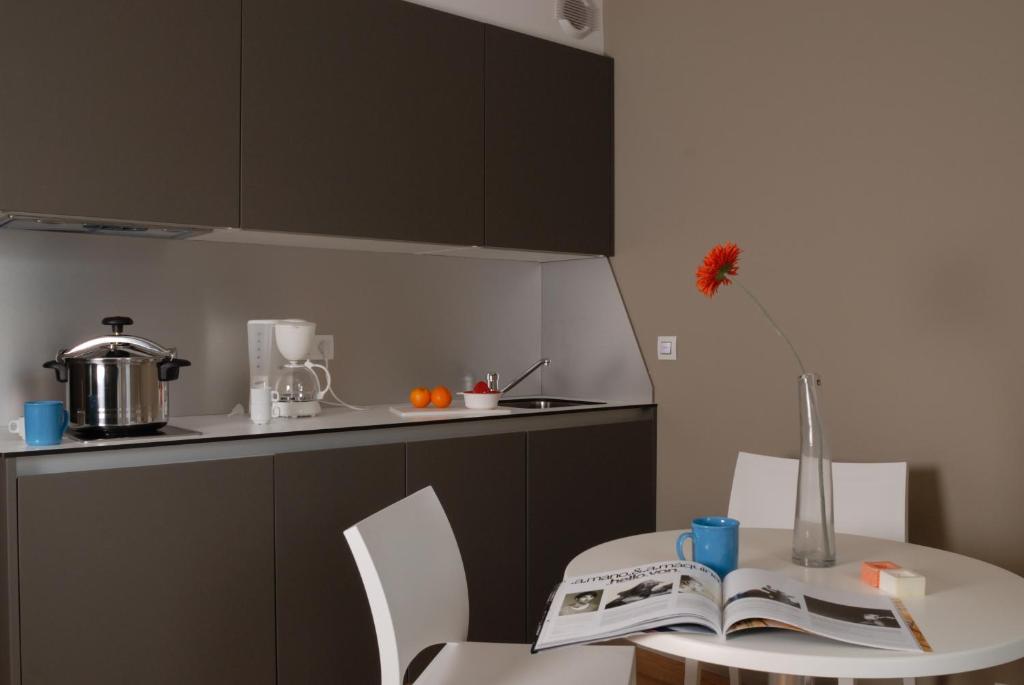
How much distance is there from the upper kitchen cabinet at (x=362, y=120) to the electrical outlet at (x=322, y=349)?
455 millimetres

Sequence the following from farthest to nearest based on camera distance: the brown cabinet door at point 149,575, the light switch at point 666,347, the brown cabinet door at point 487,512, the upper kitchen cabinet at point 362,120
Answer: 1. the light switch at point 666,347
2. the brown cabinet door at point 487,512
3. the upper kitchen cabinet at point 362,120
4. the brown cabinet door at point 149,575

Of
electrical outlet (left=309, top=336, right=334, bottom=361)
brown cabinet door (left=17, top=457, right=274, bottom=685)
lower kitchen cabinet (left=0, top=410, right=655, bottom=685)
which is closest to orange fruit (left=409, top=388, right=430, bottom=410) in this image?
lower kitchen cabinet (left=0, top=410, right=655, bottom=685)

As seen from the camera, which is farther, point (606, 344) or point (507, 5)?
point (606, 344)

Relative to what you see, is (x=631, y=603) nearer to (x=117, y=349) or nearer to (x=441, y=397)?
(x=117, y=349)

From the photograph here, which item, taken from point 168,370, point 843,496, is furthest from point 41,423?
point 843,496

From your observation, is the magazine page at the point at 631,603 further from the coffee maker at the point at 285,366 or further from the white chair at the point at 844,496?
the coffee maker at the point at 285,366

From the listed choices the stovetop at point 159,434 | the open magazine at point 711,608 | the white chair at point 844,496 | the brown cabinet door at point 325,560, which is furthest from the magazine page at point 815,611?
the stovetop at point 159,434

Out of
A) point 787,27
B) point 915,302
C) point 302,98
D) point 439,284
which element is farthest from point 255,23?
point 915,302

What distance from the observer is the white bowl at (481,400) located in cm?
277

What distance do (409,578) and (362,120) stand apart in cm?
154

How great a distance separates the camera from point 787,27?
2.65 m

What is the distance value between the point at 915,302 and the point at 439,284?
164cm

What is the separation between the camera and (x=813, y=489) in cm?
145

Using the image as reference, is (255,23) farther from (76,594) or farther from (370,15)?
(76,594)
